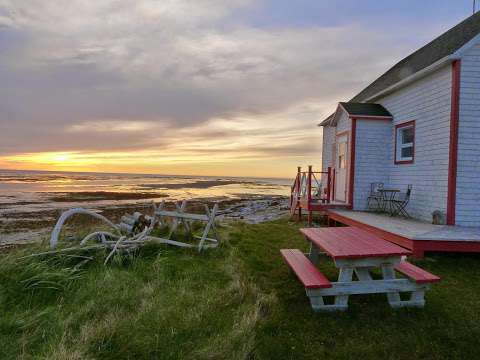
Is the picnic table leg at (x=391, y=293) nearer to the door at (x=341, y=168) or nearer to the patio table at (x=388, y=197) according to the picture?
the patio table at (x=388, y=197)

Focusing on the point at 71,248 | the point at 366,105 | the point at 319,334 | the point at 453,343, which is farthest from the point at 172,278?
the point at 366,105

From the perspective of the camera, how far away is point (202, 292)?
14.2ft

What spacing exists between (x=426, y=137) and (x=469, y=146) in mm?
1134

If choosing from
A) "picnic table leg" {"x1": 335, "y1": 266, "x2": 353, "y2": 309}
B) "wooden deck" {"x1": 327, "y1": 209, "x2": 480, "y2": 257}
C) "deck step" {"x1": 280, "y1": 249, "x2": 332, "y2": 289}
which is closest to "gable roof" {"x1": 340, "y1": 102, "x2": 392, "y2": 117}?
"wooden deck" {"x1": 327, "y1": 209, "x2": 480, "y2": 257}

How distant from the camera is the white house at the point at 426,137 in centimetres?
707

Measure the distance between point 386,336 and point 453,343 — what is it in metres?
0.59

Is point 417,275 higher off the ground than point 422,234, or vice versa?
point 422,234

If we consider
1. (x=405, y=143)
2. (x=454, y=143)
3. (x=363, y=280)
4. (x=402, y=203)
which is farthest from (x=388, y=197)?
(x=363, y=280)

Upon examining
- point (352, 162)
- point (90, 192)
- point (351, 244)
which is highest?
point (352, 162)

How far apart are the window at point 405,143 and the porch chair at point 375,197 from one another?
894 millimetres

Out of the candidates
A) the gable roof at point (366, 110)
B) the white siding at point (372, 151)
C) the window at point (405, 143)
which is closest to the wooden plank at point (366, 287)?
the window at point (405, 143)

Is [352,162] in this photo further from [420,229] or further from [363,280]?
[363,280]

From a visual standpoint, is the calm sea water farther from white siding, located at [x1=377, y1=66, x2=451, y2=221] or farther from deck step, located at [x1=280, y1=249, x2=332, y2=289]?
white siding, located at [x1=377, y1=66, x2=451, y2=221]

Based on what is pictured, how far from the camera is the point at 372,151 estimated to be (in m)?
9.91
